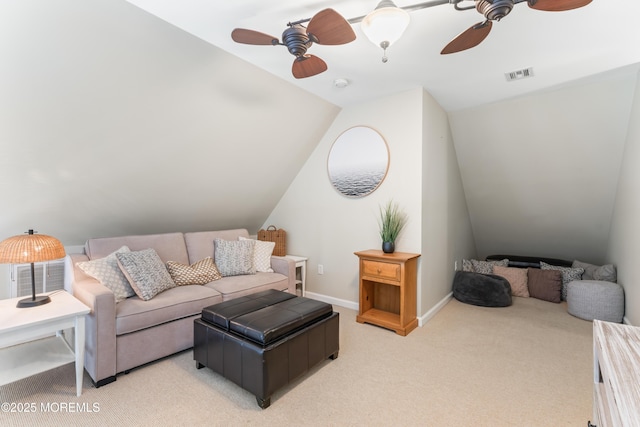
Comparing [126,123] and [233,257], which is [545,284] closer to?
[233,257]

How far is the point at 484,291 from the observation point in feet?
12.3

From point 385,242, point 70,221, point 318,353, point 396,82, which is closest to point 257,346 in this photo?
point 318,353

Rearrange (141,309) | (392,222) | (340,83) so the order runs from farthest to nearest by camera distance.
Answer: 1. (392,222)
2. (340,83)
3. (141,309)

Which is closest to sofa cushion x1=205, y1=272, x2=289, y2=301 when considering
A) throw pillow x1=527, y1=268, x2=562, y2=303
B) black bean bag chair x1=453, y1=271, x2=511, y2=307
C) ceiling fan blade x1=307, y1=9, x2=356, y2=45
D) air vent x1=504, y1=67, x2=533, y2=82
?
ceiling fan blade x1=307, y1=9, x2=356, y2=45

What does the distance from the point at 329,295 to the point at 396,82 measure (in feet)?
8.35

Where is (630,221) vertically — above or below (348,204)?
below

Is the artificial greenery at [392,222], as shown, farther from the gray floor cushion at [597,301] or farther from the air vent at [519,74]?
the gray floor cushion at [597,301]

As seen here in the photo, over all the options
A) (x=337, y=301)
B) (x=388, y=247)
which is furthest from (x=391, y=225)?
(x=337, y=301)

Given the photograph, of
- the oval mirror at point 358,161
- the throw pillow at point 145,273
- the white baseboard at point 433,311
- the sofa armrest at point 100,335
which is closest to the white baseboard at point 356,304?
the white baseboard at point 433,311

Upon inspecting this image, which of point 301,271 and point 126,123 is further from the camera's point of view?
point 301,271

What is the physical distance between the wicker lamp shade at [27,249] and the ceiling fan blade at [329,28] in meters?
2.17

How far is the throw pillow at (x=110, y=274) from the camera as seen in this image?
240 centimetres

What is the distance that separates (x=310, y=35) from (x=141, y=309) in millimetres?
2184

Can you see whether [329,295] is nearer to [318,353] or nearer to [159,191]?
[318,353]
